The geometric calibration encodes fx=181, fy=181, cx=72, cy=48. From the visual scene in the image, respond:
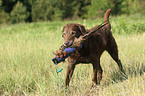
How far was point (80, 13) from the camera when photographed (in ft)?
128

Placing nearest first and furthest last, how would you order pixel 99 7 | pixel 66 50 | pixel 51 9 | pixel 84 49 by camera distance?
1. pixel 66 50
2. pixel 84 49
3. pixel 99 7
4. pixel 51 9

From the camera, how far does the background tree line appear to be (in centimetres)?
3088

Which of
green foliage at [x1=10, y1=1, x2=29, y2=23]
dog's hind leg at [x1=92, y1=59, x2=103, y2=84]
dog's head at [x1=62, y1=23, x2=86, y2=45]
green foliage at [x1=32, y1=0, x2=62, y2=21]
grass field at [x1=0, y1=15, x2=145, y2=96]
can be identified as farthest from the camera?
green foliage at [x1=32, y1=0, x2=62, y2=21]

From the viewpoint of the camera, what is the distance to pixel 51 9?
1368 inches

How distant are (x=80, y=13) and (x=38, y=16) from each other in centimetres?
939

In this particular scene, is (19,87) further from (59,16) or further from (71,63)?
(59,16)

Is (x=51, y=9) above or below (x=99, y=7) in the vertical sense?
below

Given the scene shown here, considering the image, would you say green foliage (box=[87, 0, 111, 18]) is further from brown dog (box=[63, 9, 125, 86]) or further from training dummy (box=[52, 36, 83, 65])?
training dummy (box=[52, 36, 83, 65])

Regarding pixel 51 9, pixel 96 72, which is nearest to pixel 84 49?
pixel 96 72

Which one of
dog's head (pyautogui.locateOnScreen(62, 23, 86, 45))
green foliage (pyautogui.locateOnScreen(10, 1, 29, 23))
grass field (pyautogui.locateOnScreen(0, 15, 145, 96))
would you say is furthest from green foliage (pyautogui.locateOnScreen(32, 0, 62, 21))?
dog's head (pyautogui.locateOnScreen(62, 23, 86, 45))

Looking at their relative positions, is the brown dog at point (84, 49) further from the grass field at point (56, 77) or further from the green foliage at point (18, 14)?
the green foliage at point (18, 14)

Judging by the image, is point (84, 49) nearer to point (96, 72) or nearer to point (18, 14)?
point (96, 72)

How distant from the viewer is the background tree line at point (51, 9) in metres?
30.9

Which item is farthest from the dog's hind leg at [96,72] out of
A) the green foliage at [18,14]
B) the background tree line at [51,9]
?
the green foliage at [18,14]
